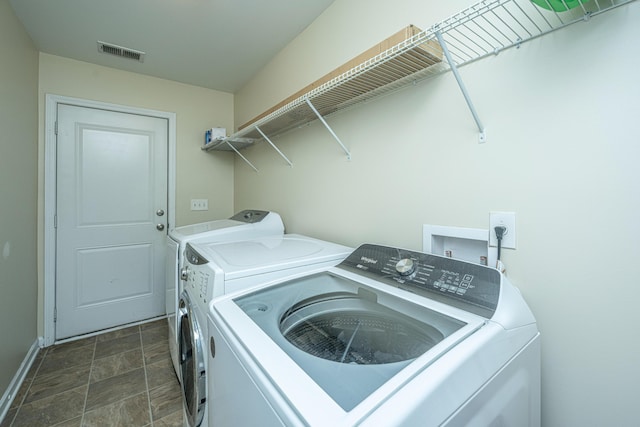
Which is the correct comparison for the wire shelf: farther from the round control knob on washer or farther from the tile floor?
the tile floor

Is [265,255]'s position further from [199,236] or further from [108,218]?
[108,218]

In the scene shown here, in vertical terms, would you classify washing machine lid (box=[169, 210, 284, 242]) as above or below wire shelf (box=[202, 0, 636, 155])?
below

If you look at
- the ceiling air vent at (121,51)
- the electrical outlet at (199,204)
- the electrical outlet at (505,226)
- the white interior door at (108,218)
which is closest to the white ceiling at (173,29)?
the ceiling air vent at (121,51)

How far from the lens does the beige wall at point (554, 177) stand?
76 centimetres

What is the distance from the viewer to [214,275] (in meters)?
1.03

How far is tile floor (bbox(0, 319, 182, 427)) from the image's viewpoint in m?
1.59

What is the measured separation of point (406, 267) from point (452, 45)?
85cm

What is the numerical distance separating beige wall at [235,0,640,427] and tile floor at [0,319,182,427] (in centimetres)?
178

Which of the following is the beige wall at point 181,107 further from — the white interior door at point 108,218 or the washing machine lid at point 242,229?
the washing machine lid at point 242,229

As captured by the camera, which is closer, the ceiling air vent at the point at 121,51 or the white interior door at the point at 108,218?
the ceiling air vent at the point at 121,51

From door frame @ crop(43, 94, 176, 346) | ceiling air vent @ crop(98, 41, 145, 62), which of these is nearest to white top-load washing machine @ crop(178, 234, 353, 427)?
door frame @ crop(43, 94, 176, 346)

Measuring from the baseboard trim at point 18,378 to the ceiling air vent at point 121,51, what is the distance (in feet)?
8.19

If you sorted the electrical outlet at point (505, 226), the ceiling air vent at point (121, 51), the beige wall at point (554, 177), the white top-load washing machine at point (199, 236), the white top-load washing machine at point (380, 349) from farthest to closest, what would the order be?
the ceiling air vent at point (121, 51) → the white top-load washing machine at point (199, 236) → the electrical outlet at point (505, 226) → the beige wall at point (554, 177) → the white top-load washing machine at point (380, 349)

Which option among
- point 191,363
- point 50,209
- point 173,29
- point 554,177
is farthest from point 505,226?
point 50,209
